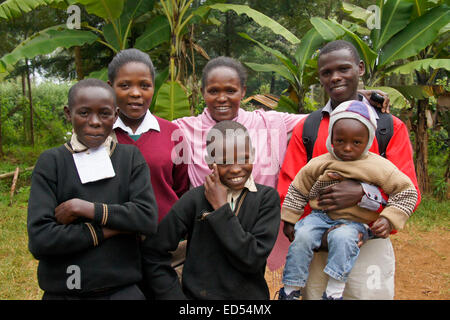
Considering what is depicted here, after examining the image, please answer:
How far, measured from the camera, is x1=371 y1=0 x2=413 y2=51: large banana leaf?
5918 millimetres

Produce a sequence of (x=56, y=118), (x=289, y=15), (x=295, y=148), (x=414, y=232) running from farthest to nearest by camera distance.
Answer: (x=56, y=118), (x=289, y=15), (x=414, y=232), (x=295, y=148)

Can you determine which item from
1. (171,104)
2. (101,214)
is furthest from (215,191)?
(171,104)

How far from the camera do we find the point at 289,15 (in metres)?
9.39

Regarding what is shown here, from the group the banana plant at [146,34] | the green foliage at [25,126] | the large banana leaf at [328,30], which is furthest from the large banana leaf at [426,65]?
the green foliage at [25,126]

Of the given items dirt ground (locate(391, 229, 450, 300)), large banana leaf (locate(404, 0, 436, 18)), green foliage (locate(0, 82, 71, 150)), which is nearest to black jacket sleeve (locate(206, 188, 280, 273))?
dirt ground (locate(391, 229, 450, 300))

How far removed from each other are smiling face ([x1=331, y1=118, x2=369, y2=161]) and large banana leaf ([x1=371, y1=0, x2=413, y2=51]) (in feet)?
15.0

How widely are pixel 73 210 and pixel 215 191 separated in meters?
0.63

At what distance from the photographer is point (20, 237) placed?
5.89 m

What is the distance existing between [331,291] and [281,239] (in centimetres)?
70

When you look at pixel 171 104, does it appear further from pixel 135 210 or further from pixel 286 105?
pixel 135 210

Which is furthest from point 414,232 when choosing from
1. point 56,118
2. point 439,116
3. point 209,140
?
point 56,118

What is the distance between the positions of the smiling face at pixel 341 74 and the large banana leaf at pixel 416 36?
4107 millimetres

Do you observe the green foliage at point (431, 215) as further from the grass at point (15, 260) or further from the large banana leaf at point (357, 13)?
the grass at point (15, 260)

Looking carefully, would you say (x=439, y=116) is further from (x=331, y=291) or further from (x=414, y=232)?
(x=331, y=291)
